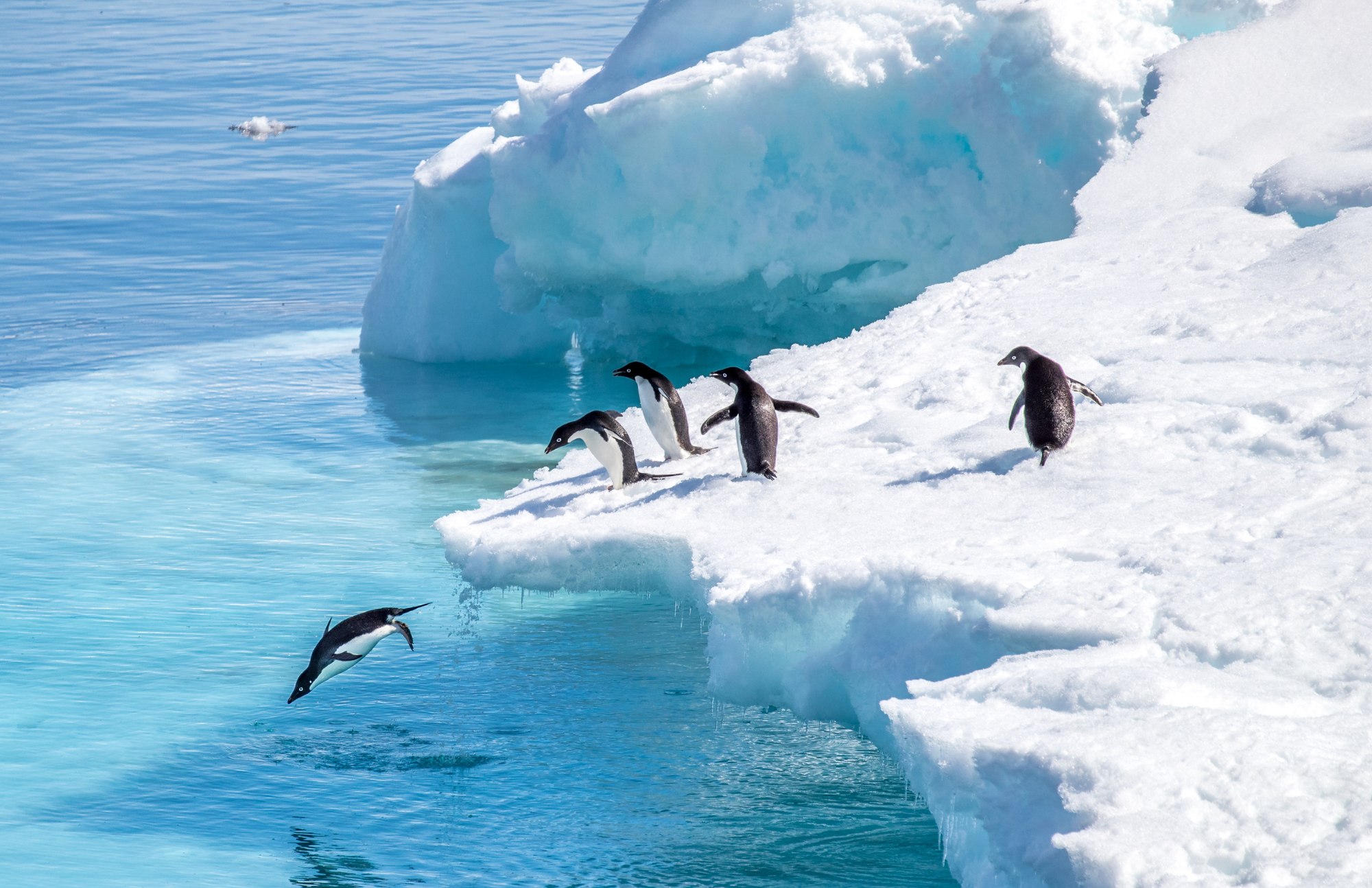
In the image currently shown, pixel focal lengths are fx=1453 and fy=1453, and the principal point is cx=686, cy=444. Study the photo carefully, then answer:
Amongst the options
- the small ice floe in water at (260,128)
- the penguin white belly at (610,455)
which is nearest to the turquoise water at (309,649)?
the penguin white belly at (610,455)

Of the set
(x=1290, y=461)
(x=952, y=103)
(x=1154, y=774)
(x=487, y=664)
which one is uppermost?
(x=952, y=103)

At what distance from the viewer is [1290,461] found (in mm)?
5957

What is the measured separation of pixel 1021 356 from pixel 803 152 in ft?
17.3

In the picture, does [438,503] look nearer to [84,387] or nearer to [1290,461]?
[84,387]

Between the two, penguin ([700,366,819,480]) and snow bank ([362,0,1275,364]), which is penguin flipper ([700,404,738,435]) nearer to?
penguin ([700,366,819,480])

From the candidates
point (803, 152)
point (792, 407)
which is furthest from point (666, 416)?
point (803, 152)

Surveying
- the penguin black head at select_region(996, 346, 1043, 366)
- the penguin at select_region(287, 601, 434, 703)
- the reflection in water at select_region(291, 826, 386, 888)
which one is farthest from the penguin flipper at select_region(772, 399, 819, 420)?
the reflection in water at select_region(291, 826, 386, 888)

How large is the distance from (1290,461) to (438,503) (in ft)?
22.0

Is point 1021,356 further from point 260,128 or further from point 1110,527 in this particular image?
point 260,128

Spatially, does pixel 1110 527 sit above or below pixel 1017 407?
below

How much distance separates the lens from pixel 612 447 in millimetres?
7625

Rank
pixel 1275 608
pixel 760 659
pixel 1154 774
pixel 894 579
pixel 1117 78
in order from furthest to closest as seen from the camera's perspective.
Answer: pixel 1117 78
pixel 760 659
pixel 894 579
pixel 1275 608
pixel 1154 774

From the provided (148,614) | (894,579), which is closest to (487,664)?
(148,614)

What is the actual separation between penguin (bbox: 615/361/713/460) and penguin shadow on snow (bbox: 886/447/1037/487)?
5.38ft
